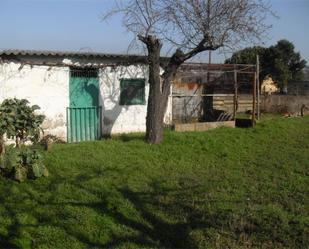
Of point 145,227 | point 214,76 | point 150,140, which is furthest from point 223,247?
point 214,76

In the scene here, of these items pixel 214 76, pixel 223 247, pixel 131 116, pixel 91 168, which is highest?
pixel 214 76

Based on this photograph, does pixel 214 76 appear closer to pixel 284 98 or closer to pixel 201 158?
pixel 284 98

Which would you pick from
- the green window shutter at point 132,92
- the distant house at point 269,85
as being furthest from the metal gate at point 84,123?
the distant house at point 269,85

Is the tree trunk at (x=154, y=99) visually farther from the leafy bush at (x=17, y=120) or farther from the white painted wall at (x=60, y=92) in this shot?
the leafy bush at (x=17, y=120)

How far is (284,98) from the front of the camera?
21625 millimetres

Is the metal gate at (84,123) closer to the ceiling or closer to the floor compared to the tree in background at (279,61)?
closer to the floor

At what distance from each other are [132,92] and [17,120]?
5.78 metres

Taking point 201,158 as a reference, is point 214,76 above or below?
above

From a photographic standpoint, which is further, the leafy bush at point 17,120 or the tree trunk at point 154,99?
the tree trunk at point 154,99

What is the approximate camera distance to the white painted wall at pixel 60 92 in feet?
38.4

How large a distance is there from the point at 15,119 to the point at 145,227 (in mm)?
3718

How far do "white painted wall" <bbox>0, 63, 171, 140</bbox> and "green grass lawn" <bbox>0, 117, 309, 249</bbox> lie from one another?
1.66m

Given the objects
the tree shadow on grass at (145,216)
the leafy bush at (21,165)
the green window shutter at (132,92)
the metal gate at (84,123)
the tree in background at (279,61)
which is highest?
the tree in background at (279,61)

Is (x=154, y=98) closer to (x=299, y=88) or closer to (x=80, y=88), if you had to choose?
(x=80, y=88)
